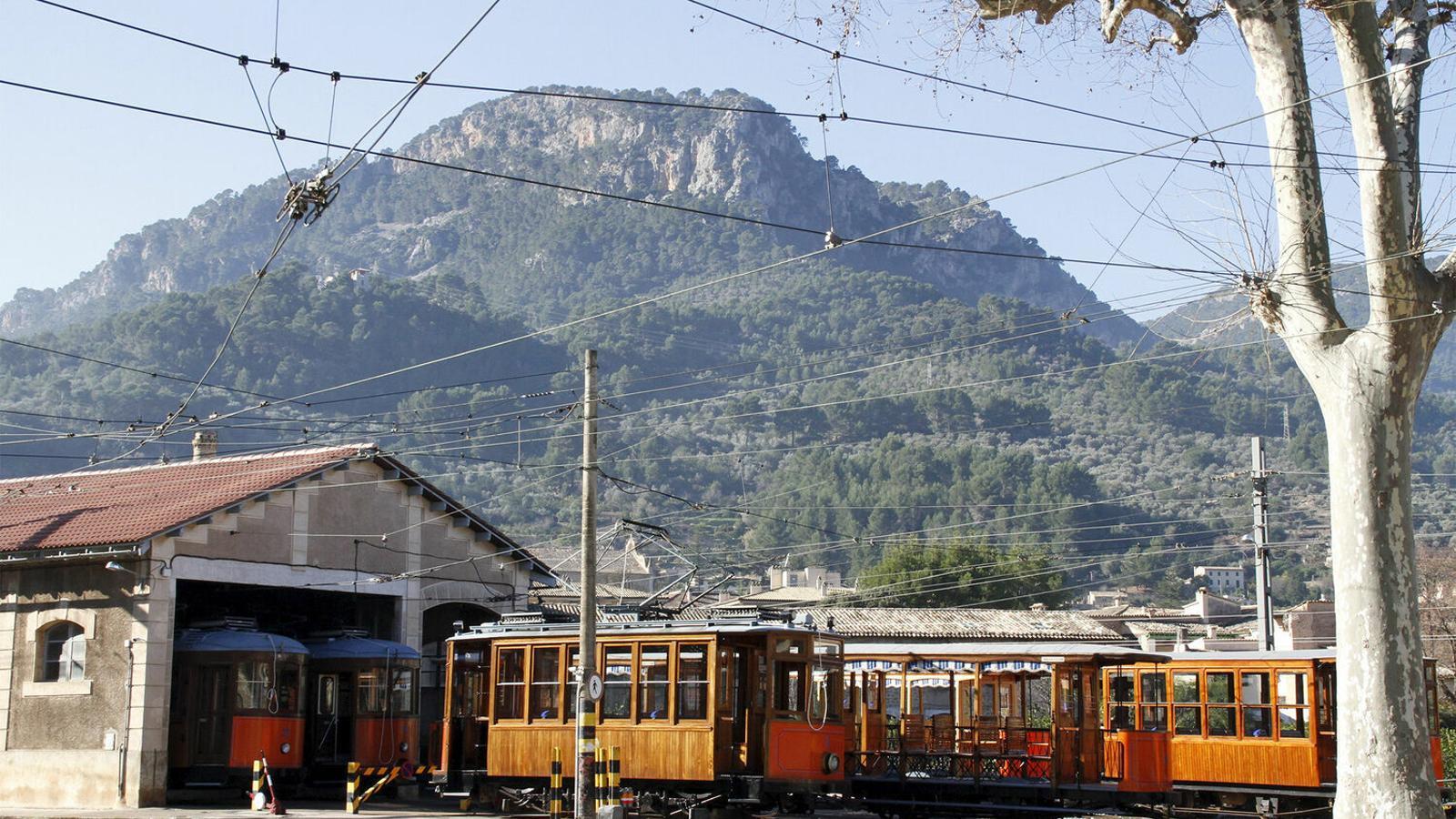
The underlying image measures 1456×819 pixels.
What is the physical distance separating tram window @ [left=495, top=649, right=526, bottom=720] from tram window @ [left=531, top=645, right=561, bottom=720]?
20 centimetres

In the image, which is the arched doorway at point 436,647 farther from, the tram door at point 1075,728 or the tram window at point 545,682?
the tram door at point 1075,728

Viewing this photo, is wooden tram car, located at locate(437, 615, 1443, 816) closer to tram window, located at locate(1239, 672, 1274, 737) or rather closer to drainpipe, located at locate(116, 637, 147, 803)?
tram window, located at locate(1239, 672, 1274, 737)

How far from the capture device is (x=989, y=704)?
84.6 ft

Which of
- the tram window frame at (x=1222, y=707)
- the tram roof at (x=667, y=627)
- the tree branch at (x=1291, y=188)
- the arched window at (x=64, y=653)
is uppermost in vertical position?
the tree branch at (x=1291, y=188)

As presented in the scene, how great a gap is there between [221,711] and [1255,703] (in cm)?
1698

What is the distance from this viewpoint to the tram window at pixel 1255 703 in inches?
985

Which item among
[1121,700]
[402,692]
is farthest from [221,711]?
[1121,700]

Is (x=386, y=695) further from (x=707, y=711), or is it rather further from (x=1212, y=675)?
(x=1212, y=675)

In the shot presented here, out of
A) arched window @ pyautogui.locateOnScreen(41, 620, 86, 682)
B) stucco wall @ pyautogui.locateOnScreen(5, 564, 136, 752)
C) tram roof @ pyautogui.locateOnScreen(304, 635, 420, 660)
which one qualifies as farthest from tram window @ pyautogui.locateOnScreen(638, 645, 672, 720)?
arched window @ pyautogui.locateOnScreen(41, 620, 86, 682)

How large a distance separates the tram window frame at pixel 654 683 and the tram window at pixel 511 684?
7.15 feet

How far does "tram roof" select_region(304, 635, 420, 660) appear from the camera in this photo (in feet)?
93.7

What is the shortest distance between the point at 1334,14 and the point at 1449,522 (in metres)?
139

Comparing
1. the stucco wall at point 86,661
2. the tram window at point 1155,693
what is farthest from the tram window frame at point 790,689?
the stucco wall at point 86,661

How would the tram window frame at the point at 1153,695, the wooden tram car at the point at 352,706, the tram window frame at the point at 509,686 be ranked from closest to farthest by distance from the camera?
the tram window frame at the point at 509,686 < the tram window frame at the point at 1153,695 < the wooden tram car at the point at 352,706
